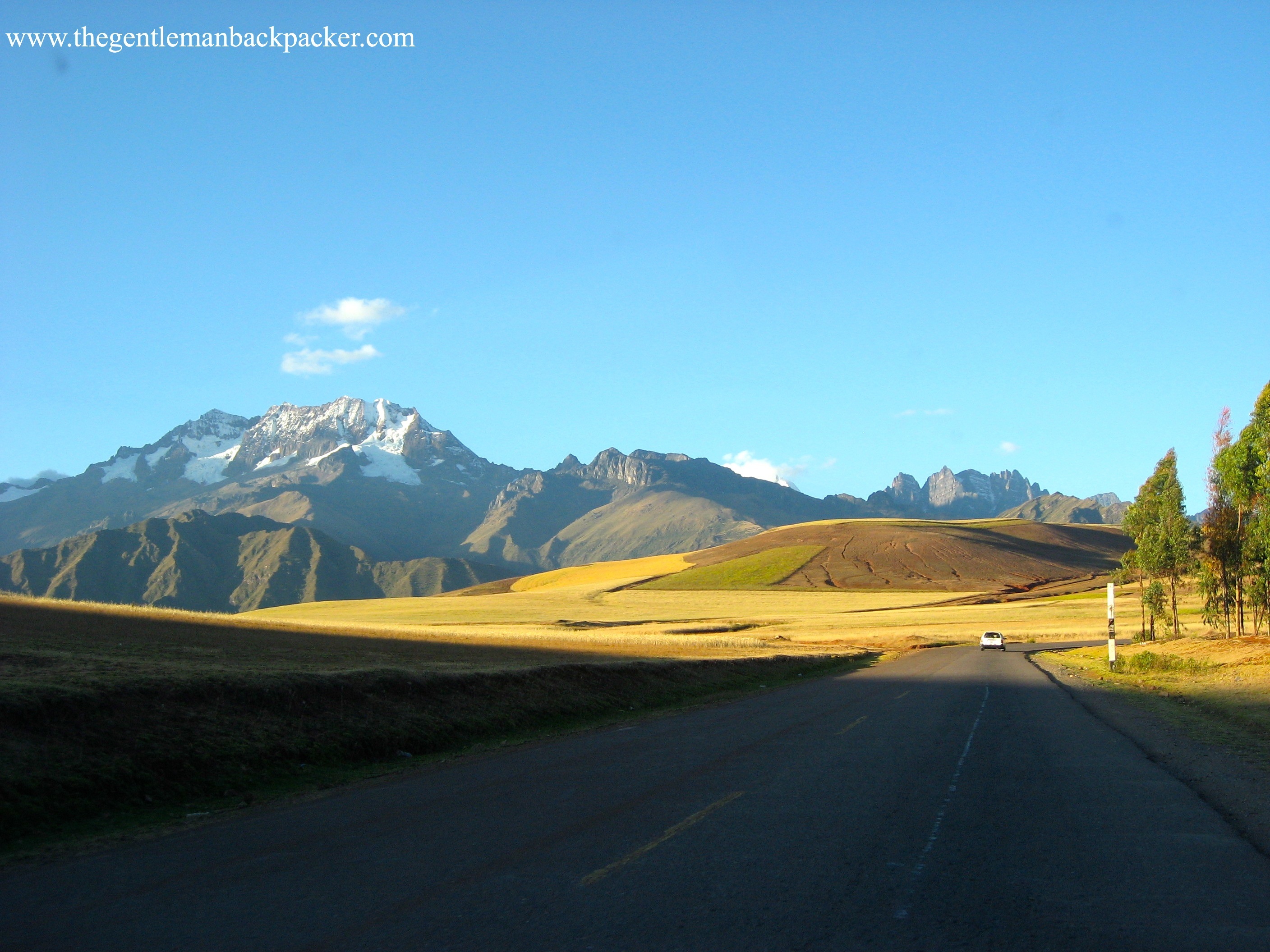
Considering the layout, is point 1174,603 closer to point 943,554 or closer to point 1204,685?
point 1204,685

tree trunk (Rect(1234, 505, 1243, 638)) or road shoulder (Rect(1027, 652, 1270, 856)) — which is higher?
tree trunk (Rect(1234, 505, 1243, 638))

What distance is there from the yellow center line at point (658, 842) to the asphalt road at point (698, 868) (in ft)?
0.10

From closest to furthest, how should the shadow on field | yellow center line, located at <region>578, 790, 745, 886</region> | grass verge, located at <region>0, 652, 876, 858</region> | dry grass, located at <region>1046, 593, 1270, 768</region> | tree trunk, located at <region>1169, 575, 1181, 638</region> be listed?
yellow center line, located at <region>578, 790, 745, 886</region> < grass verge, located at <region>0, 652, 876, 858</region> < the shadow on field < dry grass, located at <region>1046, 593, 1270, 768</region> < tree trunk, located at <region>1169, 575, 1181, 638</region>

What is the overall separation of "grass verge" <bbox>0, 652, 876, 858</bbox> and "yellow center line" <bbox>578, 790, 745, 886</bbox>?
651 centimetres

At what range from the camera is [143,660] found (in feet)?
70.0

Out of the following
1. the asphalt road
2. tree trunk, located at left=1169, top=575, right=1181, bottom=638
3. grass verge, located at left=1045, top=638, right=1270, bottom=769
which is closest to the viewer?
the asphalt road

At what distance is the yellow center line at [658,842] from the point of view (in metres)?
8.27

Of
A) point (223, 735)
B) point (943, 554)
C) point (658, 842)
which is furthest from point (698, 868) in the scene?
point (943, 554)

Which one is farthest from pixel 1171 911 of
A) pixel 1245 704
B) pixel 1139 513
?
pixel 1139 513

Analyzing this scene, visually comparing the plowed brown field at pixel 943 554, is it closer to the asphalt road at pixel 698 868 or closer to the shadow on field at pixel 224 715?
the shadow on field at pixel 224 715

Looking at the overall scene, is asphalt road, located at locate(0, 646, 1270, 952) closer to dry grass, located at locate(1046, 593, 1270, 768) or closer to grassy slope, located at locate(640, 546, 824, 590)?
dry grass, located at locate(1046, 593, 1270, 768)

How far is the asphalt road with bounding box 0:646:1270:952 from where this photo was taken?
696 cm

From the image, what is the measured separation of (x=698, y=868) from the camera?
28.0ft

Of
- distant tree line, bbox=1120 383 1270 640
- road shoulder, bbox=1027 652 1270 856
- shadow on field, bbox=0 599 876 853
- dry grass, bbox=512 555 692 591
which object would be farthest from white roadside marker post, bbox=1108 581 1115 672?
dry grass, bbox=512 555 692 591
